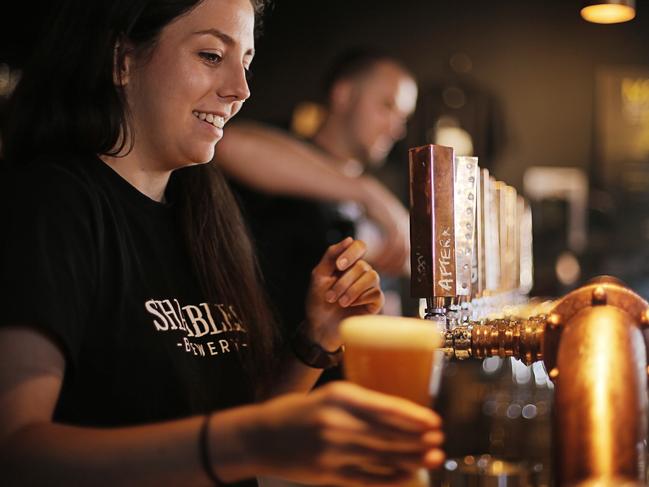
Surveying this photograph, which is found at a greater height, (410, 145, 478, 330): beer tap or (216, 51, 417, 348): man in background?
(216, 51, 417, 348): man in background

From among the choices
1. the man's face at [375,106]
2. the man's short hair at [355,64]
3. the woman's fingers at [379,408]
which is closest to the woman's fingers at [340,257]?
the woman's fingers at [379,408]

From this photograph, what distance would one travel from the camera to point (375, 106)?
140 inches

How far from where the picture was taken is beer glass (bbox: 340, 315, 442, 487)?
854 millimetres

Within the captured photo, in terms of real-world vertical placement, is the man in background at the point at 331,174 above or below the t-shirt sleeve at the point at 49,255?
Answer: above

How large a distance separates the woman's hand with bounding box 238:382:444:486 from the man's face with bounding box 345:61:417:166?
278cm

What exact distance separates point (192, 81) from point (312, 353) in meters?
0.50

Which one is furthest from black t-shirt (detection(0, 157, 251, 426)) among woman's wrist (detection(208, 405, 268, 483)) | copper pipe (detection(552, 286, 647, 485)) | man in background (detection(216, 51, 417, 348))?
man in background (detection(216, 51, 417, 348))

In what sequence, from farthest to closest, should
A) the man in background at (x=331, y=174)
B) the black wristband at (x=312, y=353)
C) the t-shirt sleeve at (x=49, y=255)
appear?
the man in background at (x=331, y=174) < the black wristband at (x=312, y=353) < the t-shirt sleeve at (x=49, y=255)

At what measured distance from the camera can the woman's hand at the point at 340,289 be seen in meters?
1.36

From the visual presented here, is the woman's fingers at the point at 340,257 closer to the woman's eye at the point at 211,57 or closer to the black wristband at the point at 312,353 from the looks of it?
the black wristband at the point at 312,353

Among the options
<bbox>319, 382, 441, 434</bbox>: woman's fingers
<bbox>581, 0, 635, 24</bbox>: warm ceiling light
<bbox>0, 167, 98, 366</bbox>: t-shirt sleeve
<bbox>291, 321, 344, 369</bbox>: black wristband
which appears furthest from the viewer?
<bbox>581, 0, 635, 24</bbox>: warm ceiling light

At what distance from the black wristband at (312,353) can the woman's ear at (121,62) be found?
1.69 ft

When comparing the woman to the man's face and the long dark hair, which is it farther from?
the man's face

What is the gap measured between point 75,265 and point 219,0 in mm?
526
